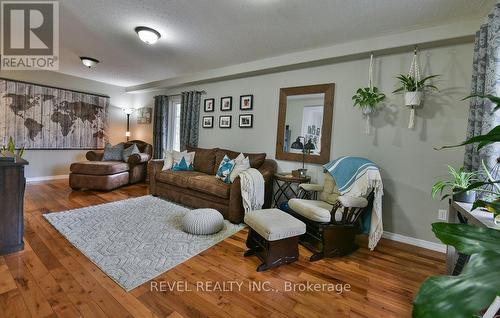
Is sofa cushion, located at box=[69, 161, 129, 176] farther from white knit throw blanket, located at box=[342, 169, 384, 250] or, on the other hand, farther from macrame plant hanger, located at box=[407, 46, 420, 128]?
macrame plant hanger, located at box=[407, 46, 420, 128]

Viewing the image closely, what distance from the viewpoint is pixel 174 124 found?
532 centimetres

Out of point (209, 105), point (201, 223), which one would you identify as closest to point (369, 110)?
point (201, 223)

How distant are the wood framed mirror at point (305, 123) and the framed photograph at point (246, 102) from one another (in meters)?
0.58

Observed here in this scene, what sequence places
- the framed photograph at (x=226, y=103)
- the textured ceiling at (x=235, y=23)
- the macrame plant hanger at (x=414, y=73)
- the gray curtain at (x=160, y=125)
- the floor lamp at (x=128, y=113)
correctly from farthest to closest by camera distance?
1. the floor lamp at (x=128, y=113)
2. the gray curtain at (x=160, y=125)
3. the framed photograph at (x=226, y=103)
4. the macrame plant hanger at (x=414, y=73)
5. the textured ceiling at (x=235, y=23)

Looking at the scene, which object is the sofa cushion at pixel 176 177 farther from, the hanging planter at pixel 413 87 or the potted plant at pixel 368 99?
the hanging planter at pixel 413 87

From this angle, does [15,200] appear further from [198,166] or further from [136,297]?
[198,166]

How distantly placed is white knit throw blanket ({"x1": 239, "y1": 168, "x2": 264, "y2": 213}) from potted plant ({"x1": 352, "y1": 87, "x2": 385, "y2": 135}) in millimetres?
1526

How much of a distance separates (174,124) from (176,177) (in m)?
2.19

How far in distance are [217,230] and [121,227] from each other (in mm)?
1082

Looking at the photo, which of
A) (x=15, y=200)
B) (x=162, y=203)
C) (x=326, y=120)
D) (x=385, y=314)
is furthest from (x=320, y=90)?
(x=15, y=200)

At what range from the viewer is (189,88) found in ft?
15.6

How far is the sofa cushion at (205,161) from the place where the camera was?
384 cm

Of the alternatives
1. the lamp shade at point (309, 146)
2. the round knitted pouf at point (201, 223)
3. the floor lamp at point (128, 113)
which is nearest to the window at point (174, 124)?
the floor lamp at point (128, 113)

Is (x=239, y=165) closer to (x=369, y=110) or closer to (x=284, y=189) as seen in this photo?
(x=284, y=189)
